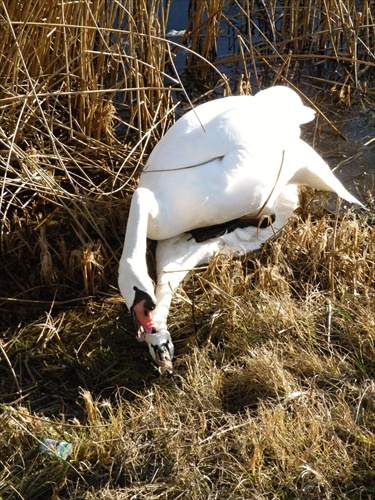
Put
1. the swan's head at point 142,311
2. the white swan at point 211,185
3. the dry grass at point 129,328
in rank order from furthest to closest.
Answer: the white swan at point 211,185 < the swan's head at point 142,311 < the dry grass at point 129,328

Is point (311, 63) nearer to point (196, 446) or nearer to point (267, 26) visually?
point (267, 26)

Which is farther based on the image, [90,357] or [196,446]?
[90,357]

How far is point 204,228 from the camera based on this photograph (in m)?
4.08

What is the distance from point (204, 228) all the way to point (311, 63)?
2.20 m

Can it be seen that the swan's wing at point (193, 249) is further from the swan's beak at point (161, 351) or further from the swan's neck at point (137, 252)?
the swan's neck at point (137, 252)

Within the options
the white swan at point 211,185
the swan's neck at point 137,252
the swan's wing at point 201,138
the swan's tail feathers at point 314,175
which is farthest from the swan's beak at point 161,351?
the swan's tail feathers at point 314,175

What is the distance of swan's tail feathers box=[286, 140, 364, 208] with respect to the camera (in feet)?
14.0

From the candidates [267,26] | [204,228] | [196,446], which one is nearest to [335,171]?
[204,228]

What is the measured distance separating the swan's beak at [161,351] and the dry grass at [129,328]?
0.22 feet

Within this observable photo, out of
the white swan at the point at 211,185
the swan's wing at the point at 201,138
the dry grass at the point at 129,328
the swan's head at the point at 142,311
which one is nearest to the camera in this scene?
the dry grass at the point at 129,328

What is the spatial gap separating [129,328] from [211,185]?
0.69 m

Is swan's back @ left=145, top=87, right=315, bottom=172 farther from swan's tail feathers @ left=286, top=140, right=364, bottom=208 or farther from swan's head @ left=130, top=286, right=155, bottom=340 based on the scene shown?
swan's head @ left=130, top=286, right=155, bottom=340

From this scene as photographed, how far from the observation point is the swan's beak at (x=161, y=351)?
11.6 ft

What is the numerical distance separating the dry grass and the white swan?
0.12 m
